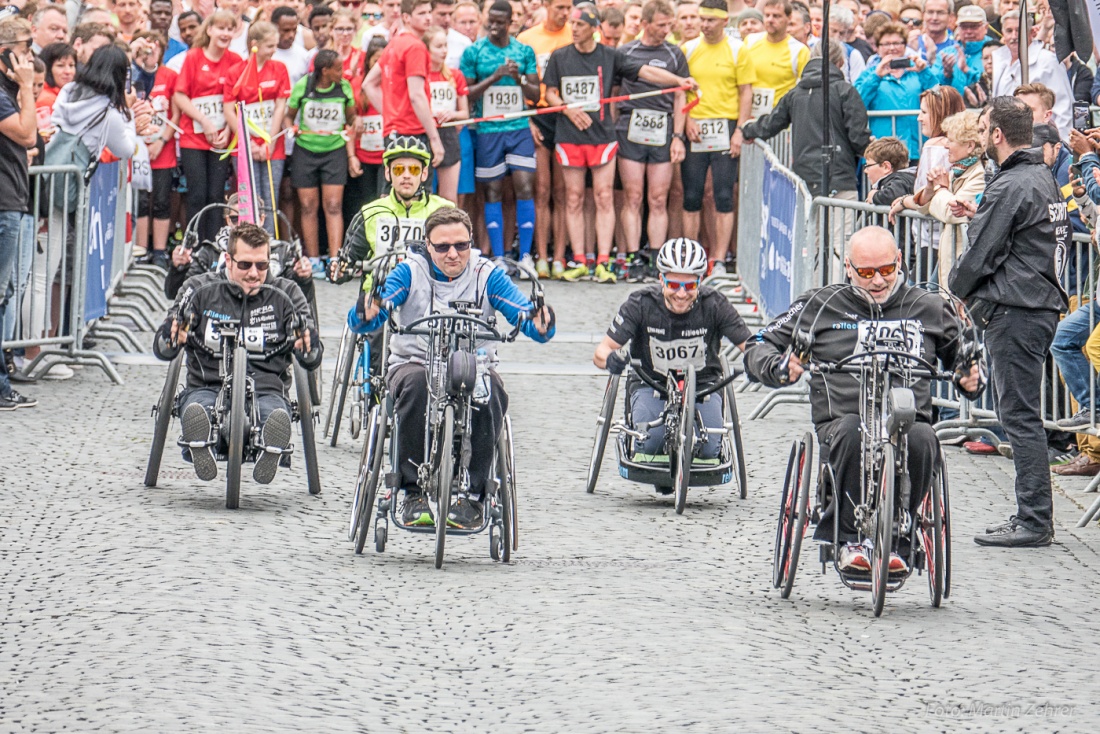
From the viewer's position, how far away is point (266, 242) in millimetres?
10977

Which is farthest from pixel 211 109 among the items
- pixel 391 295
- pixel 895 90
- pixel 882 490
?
pixel 882 490

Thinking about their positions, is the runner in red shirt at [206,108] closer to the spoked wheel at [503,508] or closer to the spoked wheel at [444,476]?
the spoked wheel at [503,508]

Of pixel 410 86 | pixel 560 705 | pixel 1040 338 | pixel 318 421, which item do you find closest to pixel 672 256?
pixel 1040 338

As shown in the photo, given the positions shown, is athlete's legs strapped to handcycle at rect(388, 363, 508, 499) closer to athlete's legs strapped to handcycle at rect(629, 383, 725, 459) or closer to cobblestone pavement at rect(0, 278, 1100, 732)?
cobblestone pavement at rect(0, 278, 1100, 732)

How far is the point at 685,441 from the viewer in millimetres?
10672

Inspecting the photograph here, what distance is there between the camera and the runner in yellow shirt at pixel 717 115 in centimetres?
1877

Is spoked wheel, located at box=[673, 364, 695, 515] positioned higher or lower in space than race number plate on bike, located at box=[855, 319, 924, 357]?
lower

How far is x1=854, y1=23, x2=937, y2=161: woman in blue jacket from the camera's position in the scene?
17.5 metres

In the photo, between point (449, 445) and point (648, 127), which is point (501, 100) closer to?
point (648, 127)

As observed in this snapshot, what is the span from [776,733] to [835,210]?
27.8ft

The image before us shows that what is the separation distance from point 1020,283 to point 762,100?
30.0ft

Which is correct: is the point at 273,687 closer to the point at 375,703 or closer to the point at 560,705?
the point at 375,703

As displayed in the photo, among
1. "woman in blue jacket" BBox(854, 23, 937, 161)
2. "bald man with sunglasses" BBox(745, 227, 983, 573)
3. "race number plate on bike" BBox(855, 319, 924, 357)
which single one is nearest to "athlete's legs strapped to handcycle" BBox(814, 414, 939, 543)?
"bald man with sunglasses" BBox(745, 227, 983, 573)

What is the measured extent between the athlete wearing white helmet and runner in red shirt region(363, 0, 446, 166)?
7.03m
